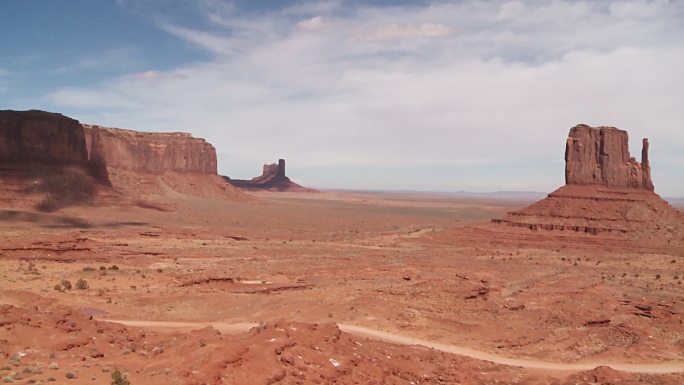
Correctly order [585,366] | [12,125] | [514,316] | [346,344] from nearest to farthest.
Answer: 1. [346,344]
2. [585,366]
3. [514,316]
4. [12,125]

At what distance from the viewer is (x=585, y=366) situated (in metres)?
17.5

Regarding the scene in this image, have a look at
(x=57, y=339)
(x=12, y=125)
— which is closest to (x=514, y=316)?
(x=57, y=339)

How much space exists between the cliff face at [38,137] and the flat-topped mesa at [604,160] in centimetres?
5918

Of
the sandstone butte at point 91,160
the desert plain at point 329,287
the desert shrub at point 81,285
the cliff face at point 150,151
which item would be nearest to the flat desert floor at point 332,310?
the desert plain at point 329,287

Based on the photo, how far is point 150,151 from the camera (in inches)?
4323

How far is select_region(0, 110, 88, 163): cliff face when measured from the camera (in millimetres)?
64812

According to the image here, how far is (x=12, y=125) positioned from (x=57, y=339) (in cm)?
6156

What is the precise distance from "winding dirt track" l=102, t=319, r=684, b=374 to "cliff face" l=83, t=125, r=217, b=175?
74.2 m

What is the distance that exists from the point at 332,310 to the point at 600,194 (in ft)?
142

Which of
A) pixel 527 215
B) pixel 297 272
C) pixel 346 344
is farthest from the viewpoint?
pixel 527 215

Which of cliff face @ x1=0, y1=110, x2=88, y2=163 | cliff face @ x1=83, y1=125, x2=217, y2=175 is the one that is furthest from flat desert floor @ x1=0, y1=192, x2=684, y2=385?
cliff face @ x1=83, y1=125, x2=217, y2=175

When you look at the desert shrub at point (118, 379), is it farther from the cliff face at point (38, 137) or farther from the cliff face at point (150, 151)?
the cliff face at point (150, 151)

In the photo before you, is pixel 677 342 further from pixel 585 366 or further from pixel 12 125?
pixel 12 125

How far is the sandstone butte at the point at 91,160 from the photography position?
210ft
